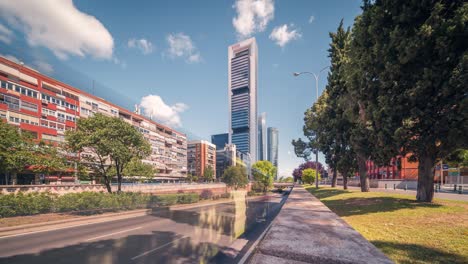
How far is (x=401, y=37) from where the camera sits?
926cm

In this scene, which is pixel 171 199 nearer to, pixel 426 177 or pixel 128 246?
pixel 128 246

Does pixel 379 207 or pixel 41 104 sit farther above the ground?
pixel 41 104

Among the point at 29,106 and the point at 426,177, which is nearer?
the point at 426,177

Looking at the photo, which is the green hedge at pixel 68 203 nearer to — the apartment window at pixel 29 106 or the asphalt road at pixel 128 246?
the asphalt road at pixel 128 246

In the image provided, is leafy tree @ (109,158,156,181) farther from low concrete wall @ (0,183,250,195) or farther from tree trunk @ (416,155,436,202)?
tree trunk @ (416,155,436,202)

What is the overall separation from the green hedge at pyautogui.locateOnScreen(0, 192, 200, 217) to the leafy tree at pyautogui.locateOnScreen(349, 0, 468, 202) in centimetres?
2027

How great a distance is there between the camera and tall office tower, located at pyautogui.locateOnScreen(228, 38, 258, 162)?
175 m

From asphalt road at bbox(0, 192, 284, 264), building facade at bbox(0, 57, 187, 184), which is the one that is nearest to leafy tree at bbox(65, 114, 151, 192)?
asphalt road at bbox(0, 192, 284, 264)

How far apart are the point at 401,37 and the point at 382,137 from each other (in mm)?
5223

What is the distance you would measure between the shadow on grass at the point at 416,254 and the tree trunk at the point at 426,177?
31.8ft

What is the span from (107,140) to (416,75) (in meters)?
21.6

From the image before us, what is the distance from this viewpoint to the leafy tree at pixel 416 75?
26.7 feet

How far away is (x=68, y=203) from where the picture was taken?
14461 millimetres

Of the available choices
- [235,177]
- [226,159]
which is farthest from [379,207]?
[226,159]
